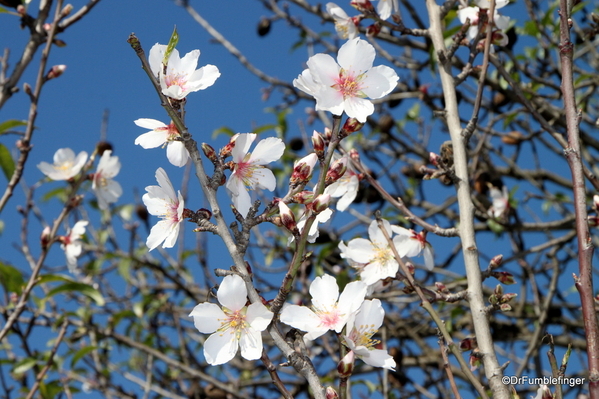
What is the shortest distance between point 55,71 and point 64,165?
1.74 feet

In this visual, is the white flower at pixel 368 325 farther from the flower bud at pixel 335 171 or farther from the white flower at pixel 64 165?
the white flower at pixel 64 165

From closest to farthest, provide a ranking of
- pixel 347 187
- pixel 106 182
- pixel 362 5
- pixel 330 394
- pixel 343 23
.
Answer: pixel 330 394, pixel 347 187, pixel 362 5, pixel 343 23, pixel 106 182

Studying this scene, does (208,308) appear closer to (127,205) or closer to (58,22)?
(58,22)

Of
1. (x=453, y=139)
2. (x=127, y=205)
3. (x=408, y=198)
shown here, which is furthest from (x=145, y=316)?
(x=453, y=139)

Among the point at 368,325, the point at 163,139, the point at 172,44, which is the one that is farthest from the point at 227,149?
the point at 368,325

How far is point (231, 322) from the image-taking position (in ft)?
4.46

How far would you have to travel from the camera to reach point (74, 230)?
10.6 ft

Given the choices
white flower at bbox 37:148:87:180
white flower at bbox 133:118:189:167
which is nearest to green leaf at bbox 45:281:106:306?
white flower at bbox 37:148:87:180

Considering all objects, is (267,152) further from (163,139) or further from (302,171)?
(163,139)

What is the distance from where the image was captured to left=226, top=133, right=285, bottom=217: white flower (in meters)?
1.49

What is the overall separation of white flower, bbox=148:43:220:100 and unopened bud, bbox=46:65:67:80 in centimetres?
163

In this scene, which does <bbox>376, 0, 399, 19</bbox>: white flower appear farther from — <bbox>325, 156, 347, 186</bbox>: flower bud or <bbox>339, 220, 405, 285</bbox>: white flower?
<bbox>325, 156, 347, 186</bbox>: flower bud

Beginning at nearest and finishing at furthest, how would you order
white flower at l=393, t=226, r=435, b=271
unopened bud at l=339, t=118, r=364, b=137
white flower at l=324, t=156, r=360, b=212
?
unopened bud at l=339, t=118, r=364, b=137 → white flower at l=393, t=226, r=435, b=271 → white flower at l=324, t=156, r=360, b=212

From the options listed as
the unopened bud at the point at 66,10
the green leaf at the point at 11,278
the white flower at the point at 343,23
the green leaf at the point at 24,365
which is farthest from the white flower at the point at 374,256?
the green leaf at the point at 24,365
